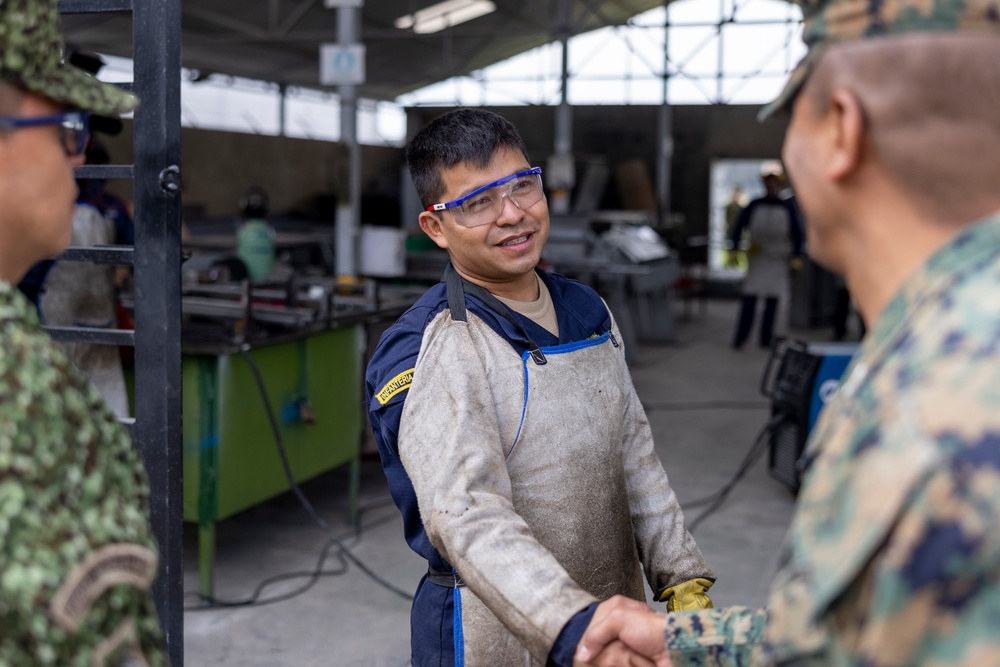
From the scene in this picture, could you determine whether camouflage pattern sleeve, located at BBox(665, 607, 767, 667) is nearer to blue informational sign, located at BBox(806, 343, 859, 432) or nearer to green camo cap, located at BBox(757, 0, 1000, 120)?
green camo cap, located at BBox(757, 0, 1000, 120)

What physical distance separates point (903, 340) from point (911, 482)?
6.1 inches

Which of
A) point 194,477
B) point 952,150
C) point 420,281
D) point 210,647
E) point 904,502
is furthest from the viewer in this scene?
point 420,281

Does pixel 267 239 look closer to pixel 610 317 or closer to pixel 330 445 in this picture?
pixel 330 445

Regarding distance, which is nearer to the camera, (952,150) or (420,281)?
(952,150)

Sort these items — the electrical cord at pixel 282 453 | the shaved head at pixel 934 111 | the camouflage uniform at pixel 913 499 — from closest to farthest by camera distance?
1. the camouflage uniform at pixel 913 499
2. the shaved head at pixel 934 111
3. the electrical cord at pixel 282 453

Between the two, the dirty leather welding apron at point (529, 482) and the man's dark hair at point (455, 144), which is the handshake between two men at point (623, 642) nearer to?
the dirty leather welding apron at point (529, 482)

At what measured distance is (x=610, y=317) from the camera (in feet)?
6.75

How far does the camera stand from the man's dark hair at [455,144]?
1.94 meters

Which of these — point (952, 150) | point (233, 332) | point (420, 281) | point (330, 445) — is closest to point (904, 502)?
point (952, 150)

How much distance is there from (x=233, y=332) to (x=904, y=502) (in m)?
3.69

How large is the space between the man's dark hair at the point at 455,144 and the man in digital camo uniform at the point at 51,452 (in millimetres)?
837

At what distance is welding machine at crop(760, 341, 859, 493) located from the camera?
4.96 meters

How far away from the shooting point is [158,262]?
2.21 meters

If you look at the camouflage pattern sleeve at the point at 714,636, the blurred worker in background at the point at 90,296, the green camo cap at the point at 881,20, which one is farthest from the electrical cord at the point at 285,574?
the green camo cap at the point at 881,20
